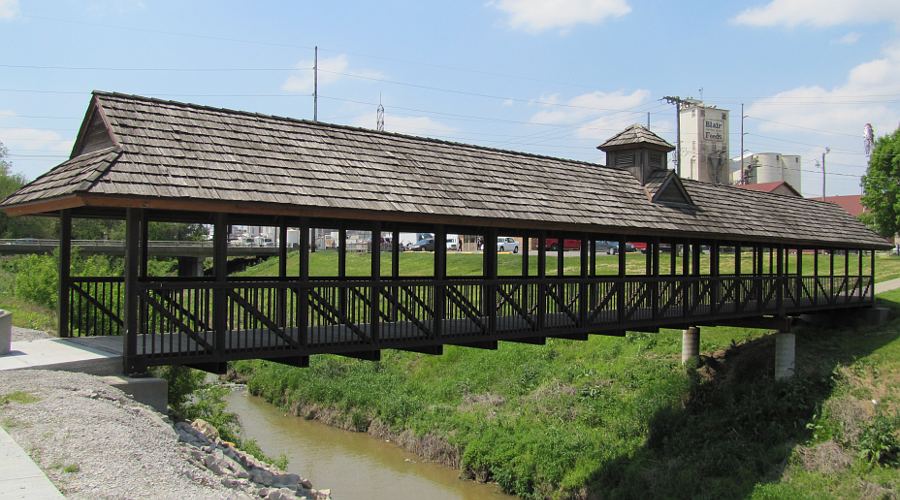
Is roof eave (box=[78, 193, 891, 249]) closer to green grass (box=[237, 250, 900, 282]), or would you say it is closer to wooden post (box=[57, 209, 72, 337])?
wooden post (box=[57, 209, 72, 337])

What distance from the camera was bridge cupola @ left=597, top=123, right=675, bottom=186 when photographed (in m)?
19.6

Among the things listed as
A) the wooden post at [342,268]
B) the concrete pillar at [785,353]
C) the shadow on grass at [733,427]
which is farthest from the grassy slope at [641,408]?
the wooden post at [342,268]

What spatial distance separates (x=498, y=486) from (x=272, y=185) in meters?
11.0

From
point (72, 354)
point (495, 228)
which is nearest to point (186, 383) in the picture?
point (72, 354)

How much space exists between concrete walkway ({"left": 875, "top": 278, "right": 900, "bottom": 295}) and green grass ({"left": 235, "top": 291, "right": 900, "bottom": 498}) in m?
1.86

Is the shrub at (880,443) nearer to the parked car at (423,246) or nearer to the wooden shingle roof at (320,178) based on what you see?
the wooden shingle roof at (320,178)

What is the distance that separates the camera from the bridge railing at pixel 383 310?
961cm

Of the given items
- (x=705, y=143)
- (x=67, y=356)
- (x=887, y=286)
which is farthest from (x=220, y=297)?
(x=705, y=143)

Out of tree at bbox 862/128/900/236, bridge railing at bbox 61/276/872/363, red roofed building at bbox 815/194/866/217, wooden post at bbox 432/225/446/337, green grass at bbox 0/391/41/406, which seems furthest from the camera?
red roofed building at bbox 815/194/866/217

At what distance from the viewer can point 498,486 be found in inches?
723

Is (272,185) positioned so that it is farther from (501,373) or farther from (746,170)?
(746,170)

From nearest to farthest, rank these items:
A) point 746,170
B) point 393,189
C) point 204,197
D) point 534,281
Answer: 1. point 204,197
2. point 393,189
3. point 534,281
4. point 746,170

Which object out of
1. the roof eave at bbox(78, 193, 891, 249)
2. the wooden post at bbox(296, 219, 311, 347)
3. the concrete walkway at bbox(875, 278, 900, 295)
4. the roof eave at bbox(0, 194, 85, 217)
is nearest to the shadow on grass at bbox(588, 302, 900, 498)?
the roof eave at bbox(78, 193, 891, 249)

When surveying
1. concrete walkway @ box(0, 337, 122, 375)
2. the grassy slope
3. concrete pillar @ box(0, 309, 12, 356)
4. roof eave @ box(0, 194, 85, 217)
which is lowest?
the grassy slope
